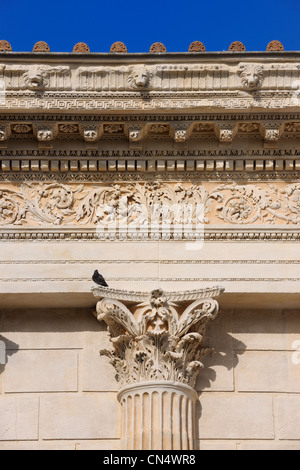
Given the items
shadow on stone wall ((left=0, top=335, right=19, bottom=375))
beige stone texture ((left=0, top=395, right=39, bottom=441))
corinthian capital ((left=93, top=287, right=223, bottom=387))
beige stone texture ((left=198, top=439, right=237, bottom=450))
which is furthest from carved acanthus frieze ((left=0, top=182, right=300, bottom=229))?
beige stone texture ((left=198, top=439, right=237, bottom=450))

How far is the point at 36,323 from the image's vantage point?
1454 cm

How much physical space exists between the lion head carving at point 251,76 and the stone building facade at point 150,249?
2 centimetres

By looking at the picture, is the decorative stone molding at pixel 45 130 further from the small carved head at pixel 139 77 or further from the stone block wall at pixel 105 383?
the stone block wall at pixel 105 383

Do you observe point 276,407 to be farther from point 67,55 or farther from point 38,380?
point 67,55

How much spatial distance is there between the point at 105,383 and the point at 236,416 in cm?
170

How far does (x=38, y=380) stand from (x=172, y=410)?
1.83 metres

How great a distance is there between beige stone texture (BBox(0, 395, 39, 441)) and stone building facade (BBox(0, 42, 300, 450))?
0.06 ft

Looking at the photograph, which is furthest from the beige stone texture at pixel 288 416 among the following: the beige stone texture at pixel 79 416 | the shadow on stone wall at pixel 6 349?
the shadow on stone wall at pixel 6 349

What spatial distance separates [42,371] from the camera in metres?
14.2

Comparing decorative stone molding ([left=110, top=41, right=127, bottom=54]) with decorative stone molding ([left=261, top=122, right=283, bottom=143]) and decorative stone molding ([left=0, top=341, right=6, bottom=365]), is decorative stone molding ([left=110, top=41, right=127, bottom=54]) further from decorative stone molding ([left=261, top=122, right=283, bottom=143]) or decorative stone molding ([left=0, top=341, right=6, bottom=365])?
decorative stone molding ([left=0, top=341, right=6, bottom=365])

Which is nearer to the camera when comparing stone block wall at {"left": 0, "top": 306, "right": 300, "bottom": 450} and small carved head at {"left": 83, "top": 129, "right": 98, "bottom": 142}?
stone block wall at {"left": 0, "top": 306, "right": 300, "bottom": 450}

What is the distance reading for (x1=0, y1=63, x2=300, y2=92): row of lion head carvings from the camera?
48.9ft

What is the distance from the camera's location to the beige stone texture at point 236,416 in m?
13.8

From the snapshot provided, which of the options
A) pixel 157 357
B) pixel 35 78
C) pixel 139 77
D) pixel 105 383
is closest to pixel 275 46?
pixel 139 77
